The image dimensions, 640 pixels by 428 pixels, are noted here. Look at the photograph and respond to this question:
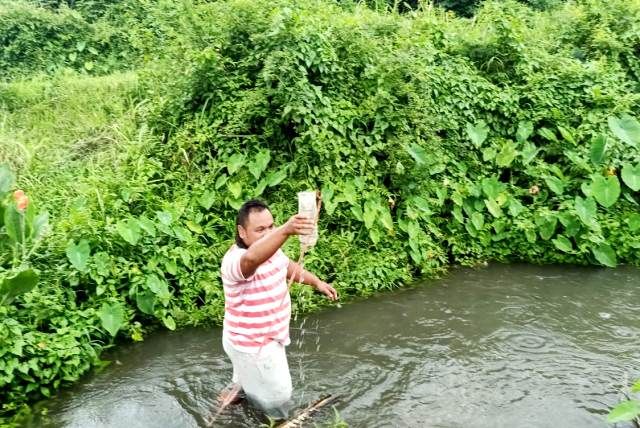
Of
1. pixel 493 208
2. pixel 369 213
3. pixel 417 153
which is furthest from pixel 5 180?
pixel 493 208

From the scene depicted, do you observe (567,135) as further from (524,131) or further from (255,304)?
(255,304)

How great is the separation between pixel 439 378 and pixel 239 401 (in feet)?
4.65

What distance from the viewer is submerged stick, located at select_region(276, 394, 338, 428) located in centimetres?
387

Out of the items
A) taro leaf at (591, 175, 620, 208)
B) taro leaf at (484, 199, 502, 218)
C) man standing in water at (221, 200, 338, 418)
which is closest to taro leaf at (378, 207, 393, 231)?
taro leaf at (484, 199, 502, 218)

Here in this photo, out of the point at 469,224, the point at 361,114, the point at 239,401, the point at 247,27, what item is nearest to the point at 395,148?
the point at 361,114

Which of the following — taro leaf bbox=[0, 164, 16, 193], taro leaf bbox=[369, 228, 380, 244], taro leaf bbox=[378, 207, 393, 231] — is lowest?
taro leaf bbox=[369, 228, 380, 244]

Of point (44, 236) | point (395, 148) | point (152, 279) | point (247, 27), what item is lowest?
point (152, 279)

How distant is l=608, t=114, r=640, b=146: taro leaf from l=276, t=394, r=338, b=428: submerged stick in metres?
4.36

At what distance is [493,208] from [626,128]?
1.68 m

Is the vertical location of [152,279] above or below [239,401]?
above

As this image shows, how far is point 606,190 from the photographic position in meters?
6.40

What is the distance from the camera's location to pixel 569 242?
6383 millimetres

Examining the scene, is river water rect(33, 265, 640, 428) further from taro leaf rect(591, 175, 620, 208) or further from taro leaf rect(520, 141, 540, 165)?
taro leaf rect(520, 141, 540, 165)

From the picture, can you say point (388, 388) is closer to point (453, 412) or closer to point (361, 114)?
point (453, 412)
